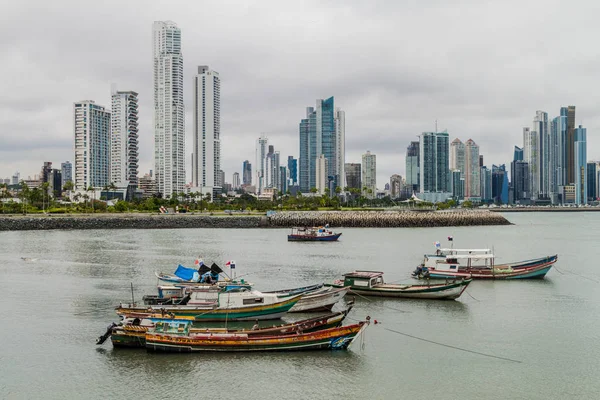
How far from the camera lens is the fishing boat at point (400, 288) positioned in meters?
39.1

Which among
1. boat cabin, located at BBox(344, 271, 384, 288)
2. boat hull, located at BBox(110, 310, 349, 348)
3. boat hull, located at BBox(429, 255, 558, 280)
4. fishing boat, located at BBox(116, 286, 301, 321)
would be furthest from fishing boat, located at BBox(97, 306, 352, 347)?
boat hull, located at BBox(429, 255, 558, 280)

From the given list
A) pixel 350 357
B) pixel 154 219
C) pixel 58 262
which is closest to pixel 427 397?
pixel 350 357

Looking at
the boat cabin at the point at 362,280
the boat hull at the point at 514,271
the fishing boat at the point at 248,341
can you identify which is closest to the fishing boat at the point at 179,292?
the boat cabin at the point at 362,280

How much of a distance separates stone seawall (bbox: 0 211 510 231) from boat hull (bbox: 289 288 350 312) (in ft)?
294

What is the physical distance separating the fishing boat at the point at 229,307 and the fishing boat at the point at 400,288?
7.45 metres

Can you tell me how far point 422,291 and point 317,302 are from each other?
8.89m

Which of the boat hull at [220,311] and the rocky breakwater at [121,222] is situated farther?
the rocky breakwater at [121,222]

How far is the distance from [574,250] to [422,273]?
4170 cm

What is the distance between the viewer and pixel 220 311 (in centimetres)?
3122

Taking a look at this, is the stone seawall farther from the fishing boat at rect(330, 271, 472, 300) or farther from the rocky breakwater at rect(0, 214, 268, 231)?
the fishing boat at rect(330, 271, 472, 300)

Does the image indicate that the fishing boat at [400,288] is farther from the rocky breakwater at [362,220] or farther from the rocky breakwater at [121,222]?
the rocky breakwater at [362,220]

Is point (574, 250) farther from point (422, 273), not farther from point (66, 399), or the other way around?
point (66, 399)

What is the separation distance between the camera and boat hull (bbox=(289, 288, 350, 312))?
113 ft

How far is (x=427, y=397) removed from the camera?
22297mm
